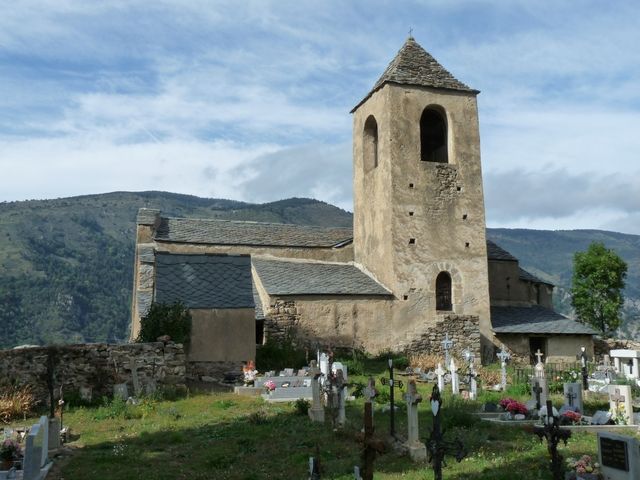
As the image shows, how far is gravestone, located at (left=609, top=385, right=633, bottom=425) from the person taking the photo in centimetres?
1233

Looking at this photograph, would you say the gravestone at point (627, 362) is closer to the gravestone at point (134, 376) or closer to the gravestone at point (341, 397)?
the gravestone at point (341, 397)

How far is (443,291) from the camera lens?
86.2 feet

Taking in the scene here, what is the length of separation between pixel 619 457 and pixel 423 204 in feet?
61.0

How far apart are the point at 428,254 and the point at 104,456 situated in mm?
17632

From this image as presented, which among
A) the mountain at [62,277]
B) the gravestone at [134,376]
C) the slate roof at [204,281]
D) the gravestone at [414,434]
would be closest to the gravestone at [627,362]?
the slate roof at [204,281]

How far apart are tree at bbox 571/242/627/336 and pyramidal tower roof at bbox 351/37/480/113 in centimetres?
1436

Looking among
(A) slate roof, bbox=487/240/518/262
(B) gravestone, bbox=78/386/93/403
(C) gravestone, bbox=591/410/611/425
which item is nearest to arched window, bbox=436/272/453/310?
(A) slate roof, bbox=487/240/518/262

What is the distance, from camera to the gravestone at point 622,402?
40.4 feet

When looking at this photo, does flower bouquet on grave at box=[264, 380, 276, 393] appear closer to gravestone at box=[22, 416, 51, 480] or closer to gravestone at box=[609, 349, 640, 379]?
gravestone at box=[22, 416, 51, 480]

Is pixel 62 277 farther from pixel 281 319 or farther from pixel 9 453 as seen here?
pixel 9 453

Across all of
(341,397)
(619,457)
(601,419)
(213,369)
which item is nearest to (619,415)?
(601,419)

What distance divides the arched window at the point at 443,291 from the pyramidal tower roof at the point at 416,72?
813cm

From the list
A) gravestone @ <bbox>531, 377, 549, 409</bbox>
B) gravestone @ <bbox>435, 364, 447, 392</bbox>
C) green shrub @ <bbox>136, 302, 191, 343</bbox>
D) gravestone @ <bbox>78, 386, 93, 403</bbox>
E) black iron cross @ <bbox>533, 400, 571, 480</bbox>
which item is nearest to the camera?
black iron cross @ <bbox>533, 400, 571, 480</bbox>

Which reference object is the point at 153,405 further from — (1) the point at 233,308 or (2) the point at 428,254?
(2) the point at 428,254
